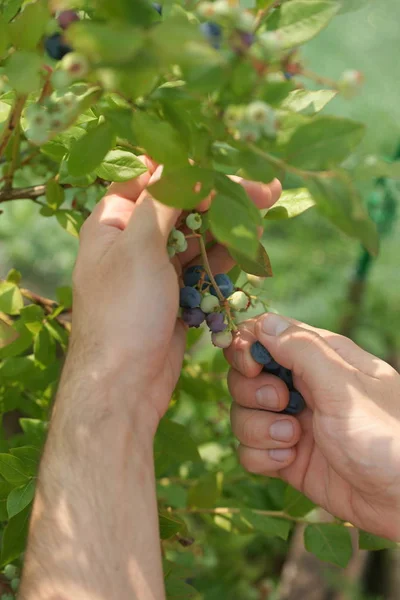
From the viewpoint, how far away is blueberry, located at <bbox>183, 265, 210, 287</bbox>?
947 millimetres

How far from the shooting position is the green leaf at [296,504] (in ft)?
3.98

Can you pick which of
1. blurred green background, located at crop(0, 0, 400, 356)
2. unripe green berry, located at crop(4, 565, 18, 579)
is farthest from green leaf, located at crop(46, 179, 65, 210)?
blurred green background, located at crop(0, 0, 400, 356)

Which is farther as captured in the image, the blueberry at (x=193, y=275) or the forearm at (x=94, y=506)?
the blueberry at (x=193, y=275)

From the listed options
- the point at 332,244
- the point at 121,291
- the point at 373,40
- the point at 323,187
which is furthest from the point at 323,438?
the point at 373,40

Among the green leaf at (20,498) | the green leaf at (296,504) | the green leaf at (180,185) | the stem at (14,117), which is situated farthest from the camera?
the green leaf at (296,504)

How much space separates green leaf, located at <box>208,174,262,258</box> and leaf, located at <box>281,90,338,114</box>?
4.5 inches

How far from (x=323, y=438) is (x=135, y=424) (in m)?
0.30

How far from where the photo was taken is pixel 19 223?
3096mm

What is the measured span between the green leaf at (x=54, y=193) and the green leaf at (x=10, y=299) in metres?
0.14

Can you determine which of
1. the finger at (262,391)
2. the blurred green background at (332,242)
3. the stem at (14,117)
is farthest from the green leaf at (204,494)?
the blurred green background at (332,242)

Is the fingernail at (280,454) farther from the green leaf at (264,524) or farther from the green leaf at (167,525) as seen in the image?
the green leaf at (167,525)

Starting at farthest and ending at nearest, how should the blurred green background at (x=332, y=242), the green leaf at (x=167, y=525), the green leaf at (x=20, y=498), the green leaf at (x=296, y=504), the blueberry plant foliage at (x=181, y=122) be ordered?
the blurred green background at (x=332, y=242)
the green leaf at (x=296, y=504)
the green leaf at (x=167, y=525)
the green leaf at (x=20, y=498)
the blueberry plant foliage at (x=181, y=122)

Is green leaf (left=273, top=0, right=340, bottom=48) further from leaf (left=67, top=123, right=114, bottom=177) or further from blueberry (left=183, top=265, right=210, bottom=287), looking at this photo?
blueberry (left=183, top=265, right=210, bottom=287)

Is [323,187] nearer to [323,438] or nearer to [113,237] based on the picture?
[113,237]
